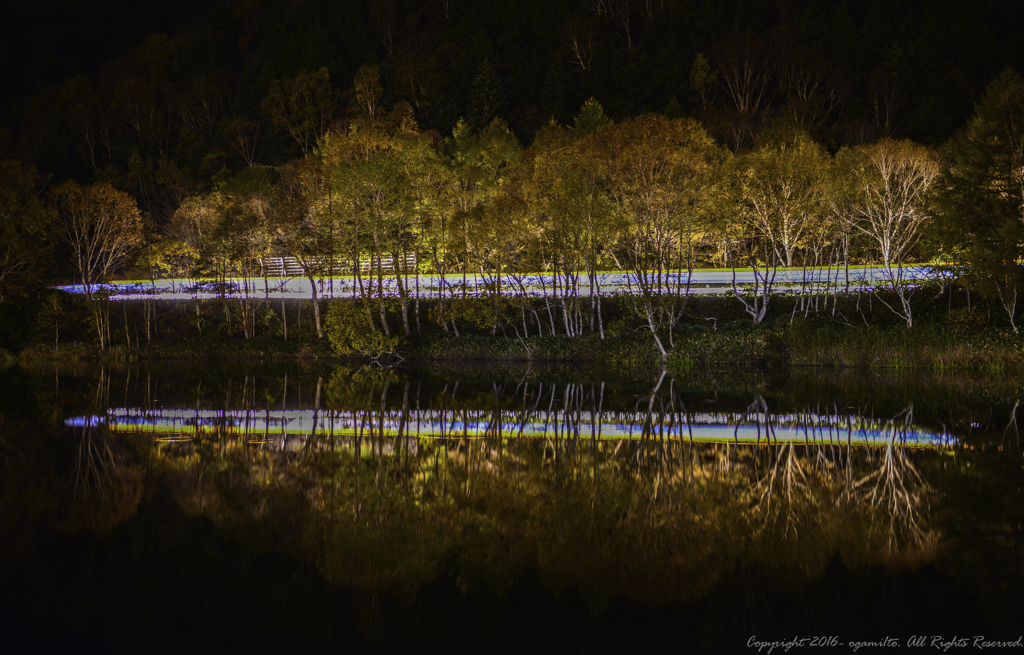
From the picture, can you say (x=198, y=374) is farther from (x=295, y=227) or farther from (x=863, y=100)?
(x=863, y=100)

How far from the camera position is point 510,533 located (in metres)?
8.26

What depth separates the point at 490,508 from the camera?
365 inches

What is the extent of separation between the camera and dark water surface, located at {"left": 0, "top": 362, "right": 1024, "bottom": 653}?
239 inches

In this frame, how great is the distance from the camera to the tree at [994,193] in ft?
93.6

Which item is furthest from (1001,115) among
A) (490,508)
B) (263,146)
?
(263,146)

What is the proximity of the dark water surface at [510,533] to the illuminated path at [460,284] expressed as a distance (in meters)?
24.6

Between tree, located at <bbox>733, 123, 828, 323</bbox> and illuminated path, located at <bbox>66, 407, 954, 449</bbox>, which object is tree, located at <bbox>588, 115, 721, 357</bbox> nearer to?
tree, located at <bbox>733, 123, 828, 323</bbox>

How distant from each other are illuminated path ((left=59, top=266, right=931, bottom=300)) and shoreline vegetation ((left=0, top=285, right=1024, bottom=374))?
806 millimetres

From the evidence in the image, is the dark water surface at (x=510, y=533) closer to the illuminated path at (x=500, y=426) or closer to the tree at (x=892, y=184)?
the illuminated path at (x=500, y=426)

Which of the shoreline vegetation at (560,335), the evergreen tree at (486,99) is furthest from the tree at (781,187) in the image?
the evergreen tree at (486,99)

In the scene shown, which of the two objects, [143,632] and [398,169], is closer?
[143,632]

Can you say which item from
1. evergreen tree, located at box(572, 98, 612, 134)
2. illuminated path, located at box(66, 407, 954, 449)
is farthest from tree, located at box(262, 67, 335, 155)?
illuminated path, located at box(66, 407, 954, 449)

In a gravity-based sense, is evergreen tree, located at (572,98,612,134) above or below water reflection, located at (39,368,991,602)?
above

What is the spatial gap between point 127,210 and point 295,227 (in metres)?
12.9
